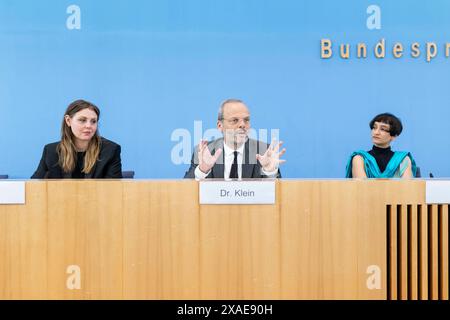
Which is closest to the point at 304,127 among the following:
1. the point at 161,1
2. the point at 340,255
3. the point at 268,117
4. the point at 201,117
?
the point at 268,117

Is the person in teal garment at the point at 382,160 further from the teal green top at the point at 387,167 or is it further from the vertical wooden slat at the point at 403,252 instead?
the vertical wooden slat at the point at 403,252

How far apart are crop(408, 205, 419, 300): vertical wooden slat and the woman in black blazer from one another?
1.53 m

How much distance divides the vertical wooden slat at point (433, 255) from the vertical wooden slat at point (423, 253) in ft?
0.07

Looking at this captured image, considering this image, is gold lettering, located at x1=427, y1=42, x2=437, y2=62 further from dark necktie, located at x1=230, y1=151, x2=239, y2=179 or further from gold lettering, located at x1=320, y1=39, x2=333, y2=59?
dark necktie, located at x1=230, y1=151, x2=239, y2=179

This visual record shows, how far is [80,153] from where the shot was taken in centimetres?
295

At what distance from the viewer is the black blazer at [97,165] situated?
9.34ft

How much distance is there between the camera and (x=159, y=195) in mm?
1928

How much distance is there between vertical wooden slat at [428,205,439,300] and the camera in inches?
→ 75.2

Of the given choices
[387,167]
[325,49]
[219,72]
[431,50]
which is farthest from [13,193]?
[431,50]

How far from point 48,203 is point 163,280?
0.45 meters

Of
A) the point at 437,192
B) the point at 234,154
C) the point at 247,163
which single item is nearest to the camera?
the point at 437,192

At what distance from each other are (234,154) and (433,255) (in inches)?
46.9

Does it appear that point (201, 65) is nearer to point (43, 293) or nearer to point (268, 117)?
point (268, 117)

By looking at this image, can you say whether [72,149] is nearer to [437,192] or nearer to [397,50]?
[437,192]
